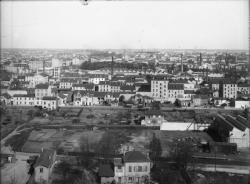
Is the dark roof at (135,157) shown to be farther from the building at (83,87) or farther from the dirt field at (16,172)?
the building at (83,87)

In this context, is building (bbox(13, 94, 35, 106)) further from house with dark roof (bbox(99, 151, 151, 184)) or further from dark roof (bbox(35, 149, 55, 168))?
house with dark roof (bbox(99, 151, 151, 184))

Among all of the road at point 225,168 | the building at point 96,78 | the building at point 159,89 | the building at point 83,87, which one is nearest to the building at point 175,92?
the building at point 159,89

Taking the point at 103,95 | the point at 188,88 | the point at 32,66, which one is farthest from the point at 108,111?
the point at 32,66

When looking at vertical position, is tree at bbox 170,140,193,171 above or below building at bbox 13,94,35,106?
below

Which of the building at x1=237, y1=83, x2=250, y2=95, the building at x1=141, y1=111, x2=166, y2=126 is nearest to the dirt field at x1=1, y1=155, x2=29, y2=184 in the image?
the building at x1=141, y1=111, x2=166, y2=126

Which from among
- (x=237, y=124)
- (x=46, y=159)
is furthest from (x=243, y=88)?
(x=46, y=159)

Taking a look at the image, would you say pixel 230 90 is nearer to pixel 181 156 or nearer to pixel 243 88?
pixel 243 88
